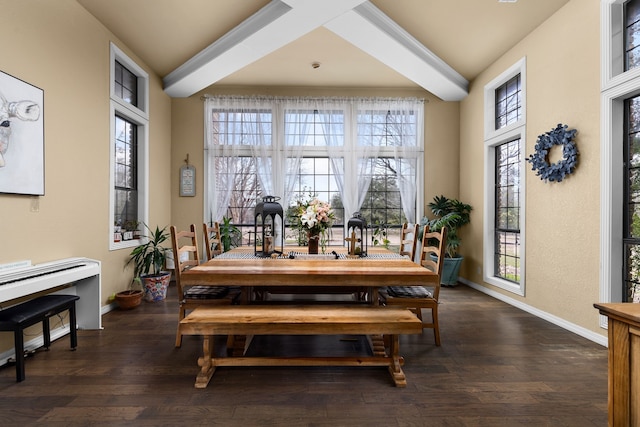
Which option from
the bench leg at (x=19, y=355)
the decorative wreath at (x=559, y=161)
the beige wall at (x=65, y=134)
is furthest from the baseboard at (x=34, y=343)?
the decorative wreath at (x=559, y=161)

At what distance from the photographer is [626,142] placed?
278 centimetres

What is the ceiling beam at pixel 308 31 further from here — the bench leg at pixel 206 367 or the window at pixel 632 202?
the bench leg at pixel 206 367

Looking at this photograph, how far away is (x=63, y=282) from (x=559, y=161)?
15.0ft

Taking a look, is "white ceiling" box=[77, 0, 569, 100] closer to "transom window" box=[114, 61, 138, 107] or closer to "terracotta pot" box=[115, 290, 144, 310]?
"transom window" box=[114, 61, 138, 107]

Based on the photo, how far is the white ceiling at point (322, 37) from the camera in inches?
141

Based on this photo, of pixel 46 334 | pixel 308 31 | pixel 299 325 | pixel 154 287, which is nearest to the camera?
pixel 299 325

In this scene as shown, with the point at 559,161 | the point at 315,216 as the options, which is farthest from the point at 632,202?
the point at 315,216

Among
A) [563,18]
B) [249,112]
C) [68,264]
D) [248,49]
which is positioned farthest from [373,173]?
[68,264]

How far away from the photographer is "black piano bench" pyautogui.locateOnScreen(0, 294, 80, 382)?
2125 mm

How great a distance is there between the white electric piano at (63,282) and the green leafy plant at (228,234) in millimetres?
2041

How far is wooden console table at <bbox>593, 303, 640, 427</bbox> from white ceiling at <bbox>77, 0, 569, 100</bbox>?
3383 mm

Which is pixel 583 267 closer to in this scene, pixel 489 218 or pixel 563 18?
pixel 489 218

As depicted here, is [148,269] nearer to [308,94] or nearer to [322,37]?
[308,94]

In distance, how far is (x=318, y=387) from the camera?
210 centimetres
